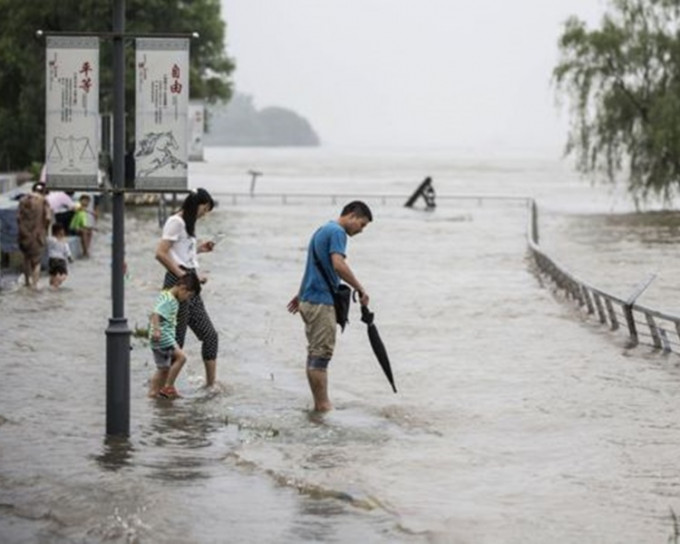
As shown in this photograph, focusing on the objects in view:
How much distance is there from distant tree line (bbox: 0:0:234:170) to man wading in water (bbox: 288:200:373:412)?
44.3 m

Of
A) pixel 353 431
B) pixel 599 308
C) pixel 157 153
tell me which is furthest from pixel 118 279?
pixel 599 308

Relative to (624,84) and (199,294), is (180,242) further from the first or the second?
(624,84)

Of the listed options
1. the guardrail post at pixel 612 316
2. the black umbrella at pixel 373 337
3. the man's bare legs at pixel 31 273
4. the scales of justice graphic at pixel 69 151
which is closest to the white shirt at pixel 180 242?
the black umbrella at pixel 373 337

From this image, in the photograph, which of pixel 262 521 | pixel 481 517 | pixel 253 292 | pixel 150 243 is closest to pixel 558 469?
pixel 481 517

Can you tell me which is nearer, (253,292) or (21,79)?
(253,292)

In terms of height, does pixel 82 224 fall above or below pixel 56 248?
below

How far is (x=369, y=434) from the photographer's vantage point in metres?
12.2

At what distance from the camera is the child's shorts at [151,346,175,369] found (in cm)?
1320

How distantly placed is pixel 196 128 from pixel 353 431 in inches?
1460

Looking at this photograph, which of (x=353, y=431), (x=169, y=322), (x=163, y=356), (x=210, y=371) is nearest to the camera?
(x=353, y=431)

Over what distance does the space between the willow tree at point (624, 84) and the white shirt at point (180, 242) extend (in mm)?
43150

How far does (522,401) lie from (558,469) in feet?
10.9

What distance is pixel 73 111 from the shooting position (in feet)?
36.4

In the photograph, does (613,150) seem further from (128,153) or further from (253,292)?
(128,153)
